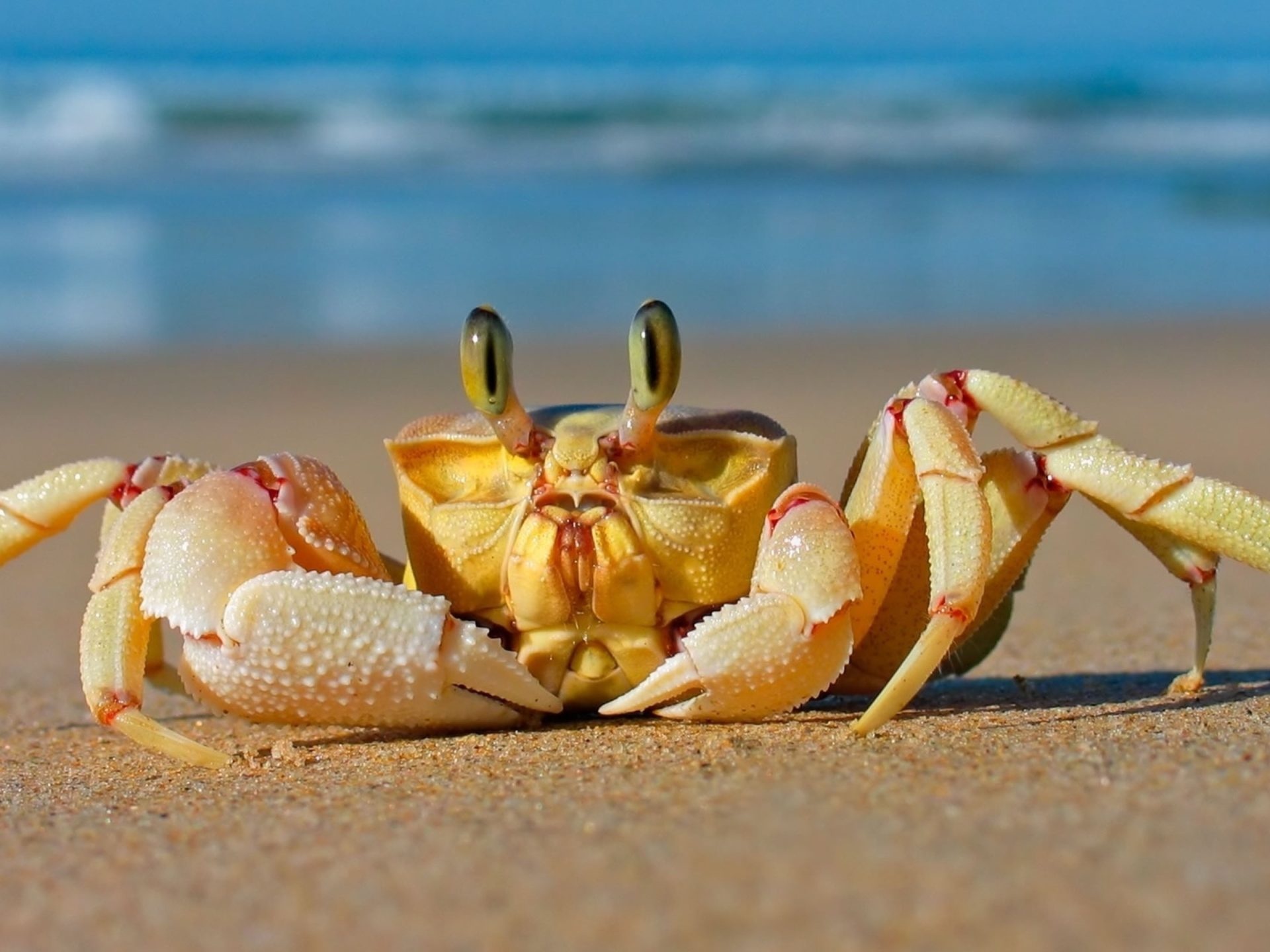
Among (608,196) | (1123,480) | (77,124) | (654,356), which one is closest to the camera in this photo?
(654,356)

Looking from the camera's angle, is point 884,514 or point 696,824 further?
point 884,514

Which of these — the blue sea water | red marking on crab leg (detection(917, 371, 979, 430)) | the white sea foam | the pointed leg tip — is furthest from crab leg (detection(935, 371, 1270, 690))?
the white sea foam

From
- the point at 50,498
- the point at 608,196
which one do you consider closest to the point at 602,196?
the point at 608,196

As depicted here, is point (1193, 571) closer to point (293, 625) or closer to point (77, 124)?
point (293, 625)

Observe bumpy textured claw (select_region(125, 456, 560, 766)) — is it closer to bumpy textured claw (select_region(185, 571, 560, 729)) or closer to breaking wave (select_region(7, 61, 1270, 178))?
bumpy textured claw (select_region(185, 571, 560, 729))

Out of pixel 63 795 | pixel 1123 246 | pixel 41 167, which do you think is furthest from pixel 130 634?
pixel 41 167

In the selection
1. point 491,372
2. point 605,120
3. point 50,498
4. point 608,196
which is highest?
point 605,120

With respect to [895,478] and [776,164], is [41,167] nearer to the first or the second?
[776,164]
